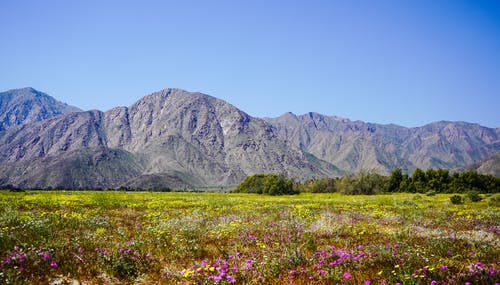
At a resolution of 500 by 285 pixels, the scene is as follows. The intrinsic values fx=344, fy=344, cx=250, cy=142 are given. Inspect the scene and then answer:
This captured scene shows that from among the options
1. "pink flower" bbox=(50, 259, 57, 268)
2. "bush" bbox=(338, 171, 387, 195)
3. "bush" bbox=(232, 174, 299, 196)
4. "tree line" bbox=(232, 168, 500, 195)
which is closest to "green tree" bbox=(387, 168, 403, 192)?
"tree line" bbox=(232, 168, 500, 195)

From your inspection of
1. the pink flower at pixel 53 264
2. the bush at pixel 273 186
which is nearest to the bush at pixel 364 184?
the bush at pixel 273 186

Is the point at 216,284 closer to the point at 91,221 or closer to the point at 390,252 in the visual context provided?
the point at 390,252

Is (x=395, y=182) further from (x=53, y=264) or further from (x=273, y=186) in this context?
(x=53, y=264)

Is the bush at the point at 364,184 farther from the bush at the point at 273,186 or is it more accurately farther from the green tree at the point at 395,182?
the bush at the point at 273,186

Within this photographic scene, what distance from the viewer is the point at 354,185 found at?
10825 centimetres

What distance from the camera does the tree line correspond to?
96.0 metres

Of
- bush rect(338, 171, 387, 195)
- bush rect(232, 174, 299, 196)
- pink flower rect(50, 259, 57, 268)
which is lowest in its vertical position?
bush rect(232, 174, 299, 196)

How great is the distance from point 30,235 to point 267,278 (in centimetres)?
908

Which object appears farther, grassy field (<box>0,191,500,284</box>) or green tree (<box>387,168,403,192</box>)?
green tree (<box>387,168,403,192</box>)

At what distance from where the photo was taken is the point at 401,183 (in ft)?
355

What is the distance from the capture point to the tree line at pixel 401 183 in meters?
96.0

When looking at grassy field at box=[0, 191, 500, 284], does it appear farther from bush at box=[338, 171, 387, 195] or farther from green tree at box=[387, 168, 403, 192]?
green tree at box=[387, 168, 403, 192]

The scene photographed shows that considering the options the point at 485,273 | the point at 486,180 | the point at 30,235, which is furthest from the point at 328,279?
the point at 486,180

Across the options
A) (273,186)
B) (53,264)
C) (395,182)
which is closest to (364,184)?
(395,182)
